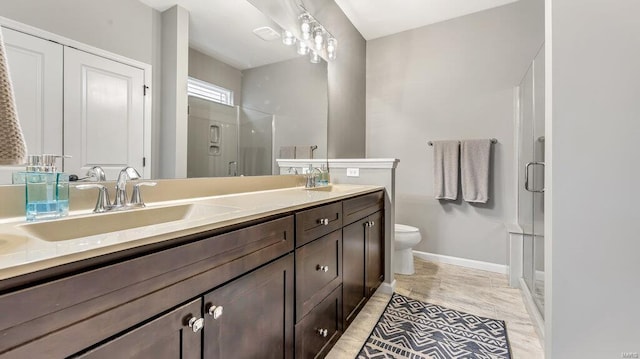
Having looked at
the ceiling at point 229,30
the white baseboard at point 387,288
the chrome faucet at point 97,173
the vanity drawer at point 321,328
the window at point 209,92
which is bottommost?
the white baseboard at point 387,288

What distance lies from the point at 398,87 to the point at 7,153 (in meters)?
3.15

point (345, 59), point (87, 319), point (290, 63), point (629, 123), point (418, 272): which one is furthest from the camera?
point (345, 59)

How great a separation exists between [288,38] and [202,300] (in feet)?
6.16

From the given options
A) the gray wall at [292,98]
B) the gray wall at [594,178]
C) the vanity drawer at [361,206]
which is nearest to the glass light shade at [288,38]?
the gray wall at [292,98]

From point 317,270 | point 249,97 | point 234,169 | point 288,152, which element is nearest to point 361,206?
point 317,270

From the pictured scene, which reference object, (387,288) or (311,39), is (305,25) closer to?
(311,39)

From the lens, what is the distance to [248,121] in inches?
67.0

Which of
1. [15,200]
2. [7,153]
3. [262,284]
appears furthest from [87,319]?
[15,200]

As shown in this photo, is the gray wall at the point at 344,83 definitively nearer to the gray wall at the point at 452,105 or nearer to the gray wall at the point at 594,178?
the gray wall at the point at 452,105

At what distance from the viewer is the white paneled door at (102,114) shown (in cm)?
92

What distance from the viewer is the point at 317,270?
1254 millimetres

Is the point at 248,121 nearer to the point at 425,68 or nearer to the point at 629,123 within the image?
the point at 629,123

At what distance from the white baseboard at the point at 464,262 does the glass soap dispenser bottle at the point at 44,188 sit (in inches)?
117

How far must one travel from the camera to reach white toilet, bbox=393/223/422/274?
2.48 m
